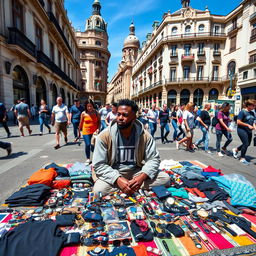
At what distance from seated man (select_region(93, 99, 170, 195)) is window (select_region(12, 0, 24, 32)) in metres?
16.0

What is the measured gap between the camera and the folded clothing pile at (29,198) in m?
2.37

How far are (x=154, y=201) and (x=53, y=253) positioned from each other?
1.47 meters

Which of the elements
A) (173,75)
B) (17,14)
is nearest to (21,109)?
(17,14)

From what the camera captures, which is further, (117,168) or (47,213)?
(117,168)

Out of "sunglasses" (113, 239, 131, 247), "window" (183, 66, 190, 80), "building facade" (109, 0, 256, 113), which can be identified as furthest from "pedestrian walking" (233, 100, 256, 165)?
"window" (183, 66, 190, 80)

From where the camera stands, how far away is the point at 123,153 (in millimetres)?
2484

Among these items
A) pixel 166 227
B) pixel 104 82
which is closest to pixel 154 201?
pixel 166 227

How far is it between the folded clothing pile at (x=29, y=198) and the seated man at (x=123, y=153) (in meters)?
0.87

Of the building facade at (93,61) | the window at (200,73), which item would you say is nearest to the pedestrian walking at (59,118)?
the window at (200,73)

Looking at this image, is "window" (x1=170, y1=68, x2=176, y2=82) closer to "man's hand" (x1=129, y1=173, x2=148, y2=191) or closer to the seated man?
the seated man

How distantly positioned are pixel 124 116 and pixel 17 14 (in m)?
17.0

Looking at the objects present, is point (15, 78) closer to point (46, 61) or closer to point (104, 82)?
point (46, 61)

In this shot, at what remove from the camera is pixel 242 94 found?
24656 mm

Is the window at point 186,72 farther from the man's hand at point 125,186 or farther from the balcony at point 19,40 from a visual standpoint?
the man's hand at point 125,186
